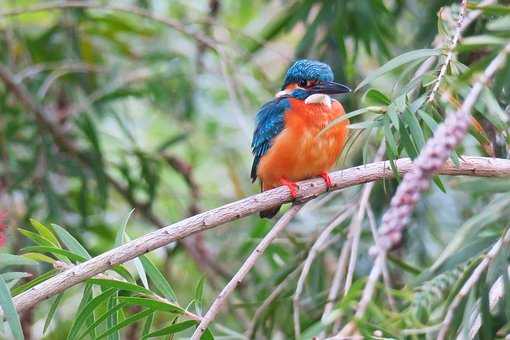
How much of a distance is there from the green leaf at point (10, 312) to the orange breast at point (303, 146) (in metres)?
1.28

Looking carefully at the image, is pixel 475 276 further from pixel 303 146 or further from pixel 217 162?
pixel 217 162

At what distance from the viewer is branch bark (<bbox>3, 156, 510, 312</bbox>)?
2234 mm

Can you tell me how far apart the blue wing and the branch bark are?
0.72 metres

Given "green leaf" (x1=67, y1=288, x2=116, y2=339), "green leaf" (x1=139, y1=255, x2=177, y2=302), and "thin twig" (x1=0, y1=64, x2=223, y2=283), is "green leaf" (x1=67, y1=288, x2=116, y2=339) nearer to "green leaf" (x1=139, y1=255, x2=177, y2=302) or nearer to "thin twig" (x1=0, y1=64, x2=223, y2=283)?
"green leaf" (x1=139, y1=255, x2=177, y2=302)

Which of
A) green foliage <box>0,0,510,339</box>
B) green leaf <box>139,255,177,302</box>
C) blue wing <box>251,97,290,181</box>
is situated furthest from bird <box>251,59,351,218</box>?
green leaf <box>139,255,177,302</box>

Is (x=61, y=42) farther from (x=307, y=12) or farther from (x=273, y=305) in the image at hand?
(x=273, y=305)

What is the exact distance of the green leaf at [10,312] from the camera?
2133 millimetres

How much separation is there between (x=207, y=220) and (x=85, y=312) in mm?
363

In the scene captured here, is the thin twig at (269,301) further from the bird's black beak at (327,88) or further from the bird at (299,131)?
the bird's black beak at (327,88)

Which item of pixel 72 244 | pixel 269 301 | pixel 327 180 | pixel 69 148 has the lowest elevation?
pixel 269 301

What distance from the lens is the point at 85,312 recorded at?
2273 millimetres

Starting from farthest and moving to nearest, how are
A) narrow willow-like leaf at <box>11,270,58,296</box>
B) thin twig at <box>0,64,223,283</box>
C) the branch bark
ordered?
thin twig at <box>0,64,223,283</box>
narrow willow-like leaf at <box>11,270,58,296</box>
the branch bark

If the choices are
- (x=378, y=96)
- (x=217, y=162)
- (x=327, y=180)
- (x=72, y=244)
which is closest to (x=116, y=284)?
(x=72, y=244)

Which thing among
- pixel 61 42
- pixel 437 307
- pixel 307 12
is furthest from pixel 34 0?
pixel 437 307
